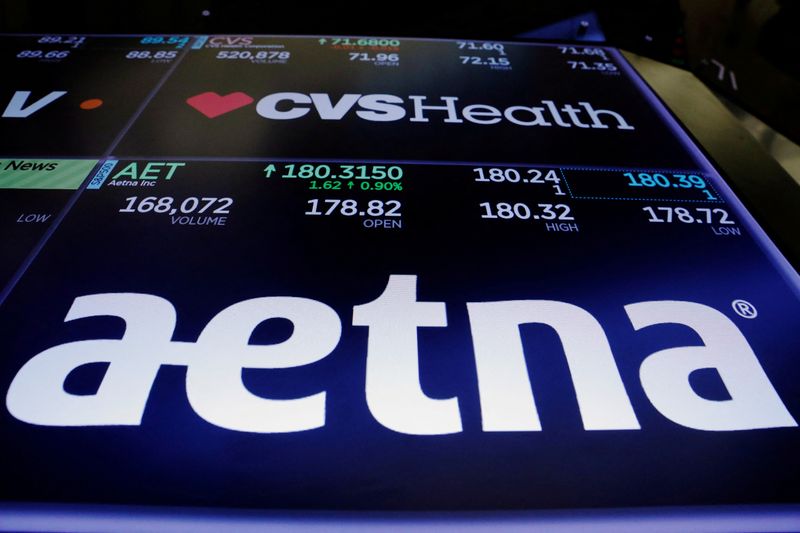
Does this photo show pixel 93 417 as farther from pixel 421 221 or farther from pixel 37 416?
pixel 421 221

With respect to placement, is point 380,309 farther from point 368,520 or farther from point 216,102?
point 216,102

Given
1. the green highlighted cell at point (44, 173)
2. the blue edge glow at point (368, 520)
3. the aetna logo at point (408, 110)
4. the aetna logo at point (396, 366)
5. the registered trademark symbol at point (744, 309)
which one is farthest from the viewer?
the aetna logo at point (408, 110)

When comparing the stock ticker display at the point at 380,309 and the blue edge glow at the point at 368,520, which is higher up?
the stock ticker display at the point at 380,309

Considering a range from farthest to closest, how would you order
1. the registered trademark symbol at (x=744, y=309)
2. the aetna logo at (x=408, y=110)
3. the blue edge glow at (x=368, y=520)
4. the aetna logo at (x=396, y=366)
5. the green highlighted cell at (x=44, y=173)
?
the aetna logo at (x=408, y=110) → the green highlighted cell at (x=44, y=173) → the registered trademark symbol at (x=744, y=309) → the aetna logo at (x=396, y=366) → the blue edge glow at (x=368, y=520)

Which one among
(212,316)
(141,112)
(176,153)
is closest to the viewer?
(212,316)

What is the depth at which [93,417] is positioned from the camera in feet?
2.34

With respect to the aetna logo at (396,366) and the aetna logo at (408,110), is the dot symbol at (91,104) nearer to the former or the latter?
the aetna logo at (408,110)

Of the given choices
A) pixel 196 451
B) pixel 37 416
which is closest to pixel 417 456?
pixel 196 451

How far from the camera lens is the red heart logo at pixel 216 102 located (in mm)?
1319

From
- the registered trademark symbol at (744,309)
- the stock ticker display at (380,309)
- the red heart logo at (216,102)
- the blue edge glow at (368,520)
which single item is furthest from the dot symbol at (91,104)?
the registered trademark symbol at (744,309)

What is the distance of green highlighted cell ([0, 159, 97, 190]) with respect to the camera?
1.07 m

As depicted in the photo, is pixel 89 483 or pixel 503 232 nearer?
pixel 89 483

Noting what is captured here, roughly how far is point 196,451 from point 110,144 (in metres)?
0.81

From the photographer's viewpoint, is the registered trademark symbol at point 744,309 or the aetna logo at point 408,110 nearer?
the registered trademark symbol at point 744,309
